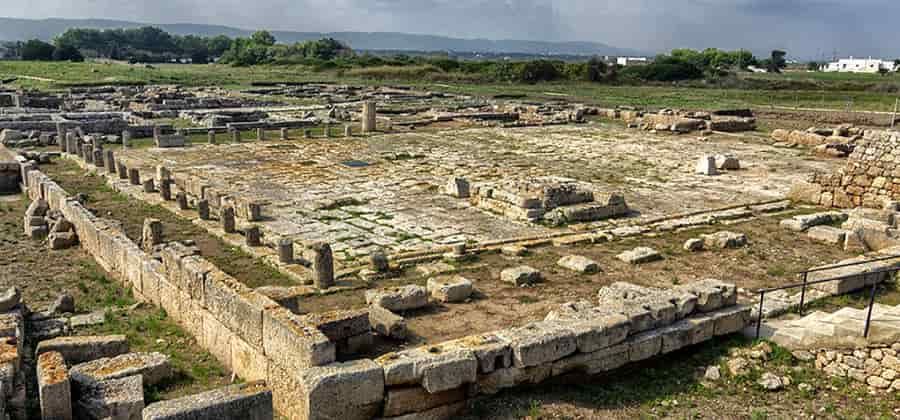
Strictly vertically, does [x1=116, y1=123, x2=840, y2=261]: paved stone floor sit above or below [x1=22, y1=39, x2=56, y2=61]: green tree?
below

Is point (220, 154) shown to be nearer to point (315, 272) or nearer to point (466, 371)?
point (315, 272)

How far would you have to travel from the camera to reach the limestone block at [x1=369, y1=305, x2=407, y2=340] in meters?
8.97

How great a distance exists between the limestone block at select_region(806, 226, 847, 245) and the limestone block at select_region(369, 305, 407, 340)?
9.60 meters

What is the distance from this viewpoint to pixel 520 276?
37.7 ft

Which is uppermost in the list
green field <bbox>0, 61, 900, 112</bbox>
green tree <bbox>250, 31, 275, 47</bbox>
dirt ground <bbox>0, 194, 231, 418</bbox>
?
green tree <bbox>250, 31, 275, 47</bbox>

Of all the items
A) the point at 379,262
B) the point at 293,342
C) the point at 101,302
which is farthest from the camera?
the point at 379,262

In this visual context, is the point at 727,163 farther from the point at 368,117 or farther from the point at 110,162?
the point at 110,162

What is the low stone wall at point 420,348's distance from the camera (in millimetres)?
6969

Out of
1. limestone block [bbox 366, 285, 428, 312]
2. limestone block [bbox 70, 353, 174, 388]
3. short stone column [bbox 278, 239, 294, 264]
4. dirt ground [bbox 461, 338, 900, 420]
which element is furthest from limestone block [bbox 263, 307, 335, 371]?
short stone column [bbox 278, 239, 294, 264]

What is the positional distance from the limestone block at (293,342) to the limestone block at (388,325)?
1.38 meters

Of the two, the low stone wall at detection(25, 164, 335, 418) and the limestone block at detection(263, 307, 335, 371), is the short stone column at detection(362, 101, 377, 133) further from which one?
the limestone block at detection(263, 307, 335, 371)

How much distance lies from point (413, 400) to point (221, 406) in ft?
6.00

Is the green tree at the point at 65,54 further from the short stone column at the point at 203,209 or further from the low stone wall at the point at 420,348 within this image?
the low stone wall at the point at 420,348

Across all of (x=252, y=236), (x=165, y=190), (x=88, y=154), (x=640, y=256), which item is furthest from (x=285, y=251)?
(x=88, y=154)
